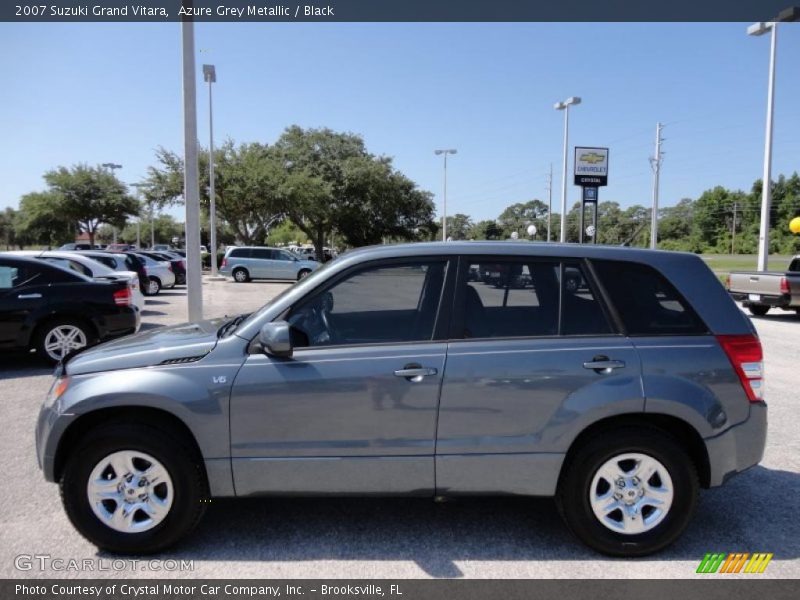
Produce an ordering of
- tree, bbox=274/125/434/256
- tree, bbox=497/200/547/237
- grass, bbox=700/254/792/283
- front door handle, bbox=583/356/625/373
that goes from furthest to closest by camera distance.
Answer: tree, bbox=497/200/547/237, tree, bbox=274/125/434/256, grass, bbox=700/254/792/283, front door handle, bbox=583/356/625/373

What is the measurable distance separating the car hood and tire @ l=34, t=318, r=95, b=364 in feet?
16.4

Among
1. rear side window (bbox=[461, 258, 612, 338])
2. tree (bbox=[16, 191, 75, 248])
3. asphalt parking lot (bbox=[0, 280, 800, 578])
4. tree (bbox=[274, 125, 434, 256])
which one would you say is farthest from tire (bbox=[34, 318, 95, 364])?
tree (bbox=[16, 191, 75, 248])

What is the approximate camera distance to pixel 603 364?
3.32 meters

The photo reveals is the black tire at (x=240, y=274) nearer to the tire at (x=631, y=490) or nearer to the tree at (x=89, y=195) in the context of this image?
the tree at (x=89, y=195)

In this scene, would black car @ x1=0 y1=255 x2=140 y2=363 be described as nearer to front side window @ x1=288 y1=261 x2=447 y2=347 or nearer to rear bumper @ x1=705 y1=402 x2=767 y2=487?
front side window @ x1=288 y1=261 x2=447 y2=347

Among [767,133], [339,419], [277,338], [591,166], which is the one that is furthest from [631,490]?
[591,166]

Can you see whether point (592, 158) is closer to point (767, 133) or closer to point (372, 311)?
point (767, 133)

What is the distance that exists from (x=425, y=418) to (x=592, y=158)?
3319 cm

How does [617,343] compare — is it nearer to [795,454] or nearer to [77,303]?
[795,454]

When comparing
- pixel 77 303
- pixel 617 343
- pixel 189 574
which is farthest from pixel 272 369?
pixel 77 303

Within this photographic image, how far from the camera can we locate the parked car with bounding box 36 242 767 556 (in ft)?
10.7

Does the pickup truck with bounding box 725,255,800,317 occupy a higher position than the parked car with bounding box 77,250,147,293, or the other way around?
the parked car with bounding box 77,250,147,293

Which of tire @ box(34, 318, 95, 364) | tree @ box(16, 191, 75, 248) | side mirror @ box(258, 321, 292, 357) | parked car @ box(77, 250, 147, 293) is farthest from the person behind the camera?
tree @ box(16, 191, 75, 248)

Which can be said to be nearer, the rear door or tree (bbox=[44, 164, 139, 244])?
the rear door
